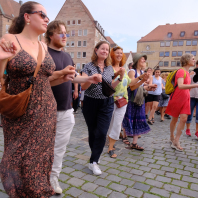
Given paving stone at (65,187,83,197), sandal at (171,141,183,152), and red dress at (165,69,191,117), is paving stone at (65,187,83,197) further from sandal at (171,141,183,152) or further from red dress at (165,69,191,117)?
red dress at (165,69,191,117)

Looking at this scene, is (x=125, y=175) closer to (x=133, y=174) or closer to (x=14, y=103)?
(x=133, y=174)

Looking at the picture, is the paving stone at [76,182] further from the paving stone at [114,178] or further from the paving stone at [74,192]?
the paving stone at [114,178]

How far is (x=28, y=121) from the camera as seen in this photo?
184 centimetres

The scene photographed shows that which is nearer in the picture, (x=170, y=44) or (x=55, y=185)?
(x=55, y=185)

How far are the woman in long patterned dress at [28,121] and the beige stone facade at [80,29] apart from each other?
43.0m

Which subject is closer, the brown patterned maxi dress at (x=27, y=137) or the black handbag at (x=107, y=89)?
the brown patterned maxi dress at (x=27, y=137)

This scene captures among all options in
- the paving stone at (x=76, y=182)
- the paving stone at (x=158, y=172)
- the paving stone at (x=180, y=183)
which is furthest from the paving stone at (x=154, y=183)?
the paving stone at (x=76, y=182)

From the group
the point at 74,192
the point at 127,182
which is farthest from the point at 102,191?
the point at 127,182

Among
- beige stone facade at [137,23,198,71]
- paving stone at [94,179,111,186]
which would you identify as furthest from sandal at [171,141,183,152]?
beige stone facade at [137,23,198,71]

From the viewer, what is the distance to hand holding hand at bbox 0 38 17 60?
156 cm

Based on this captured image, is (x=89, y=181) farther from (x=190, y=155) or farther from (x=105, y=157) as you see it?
(x=190, y=155)

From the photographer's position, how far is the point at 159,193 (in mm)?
2691

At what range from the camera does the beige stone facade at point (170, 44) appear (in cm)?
5350

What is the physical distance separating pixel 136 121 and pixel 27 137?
10.5 feet
